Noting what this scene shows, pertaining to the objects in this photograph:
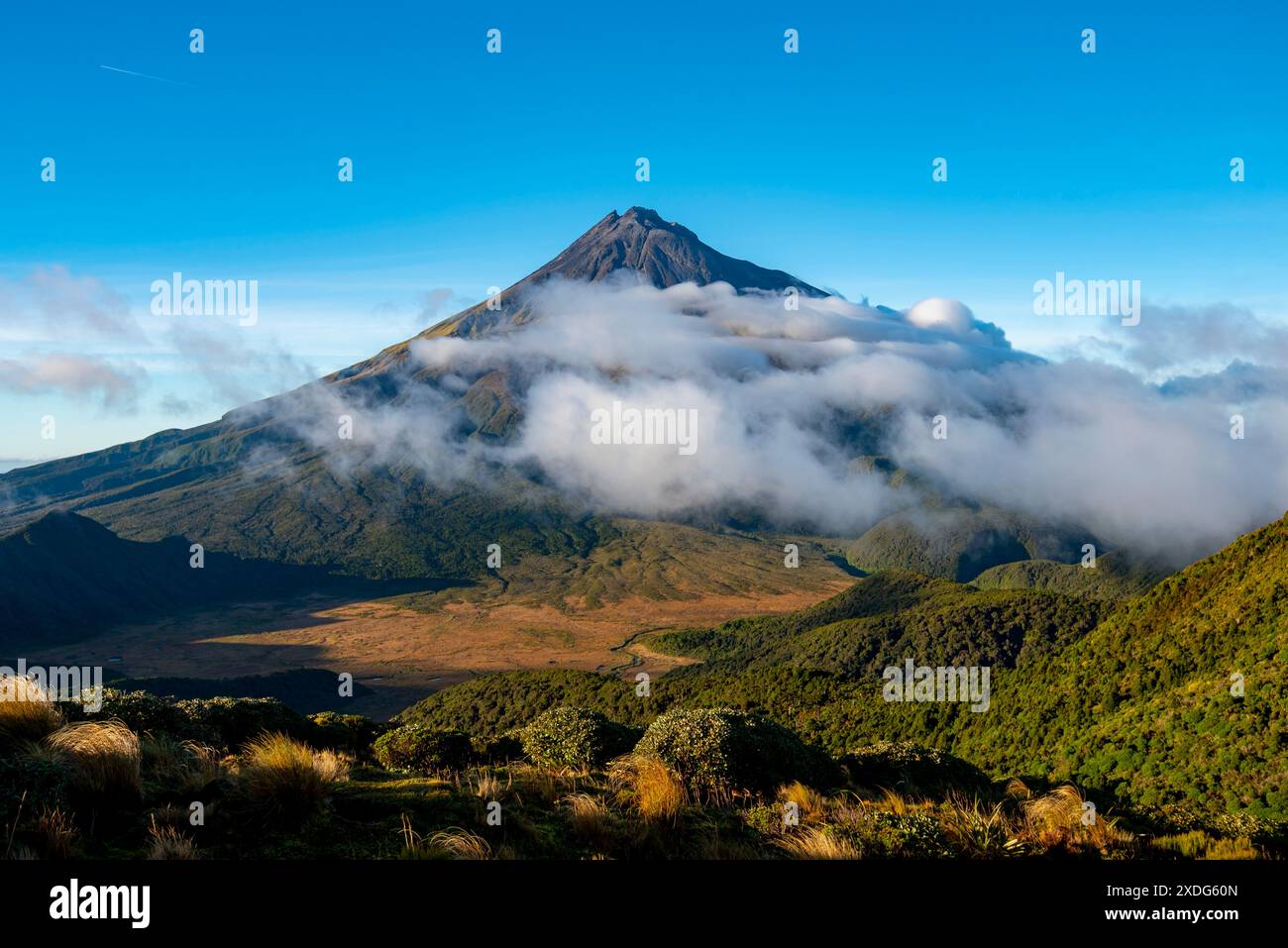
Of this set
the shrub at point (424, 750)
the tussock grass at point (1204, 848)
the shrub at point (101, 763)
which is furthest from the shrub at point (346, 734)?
the tussock grass at point (1204, 848)

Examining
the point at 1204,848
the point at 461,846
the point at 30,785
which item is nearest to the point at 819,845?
the point at 461,846

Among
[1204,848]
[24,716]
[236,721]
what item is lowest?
[236,721]

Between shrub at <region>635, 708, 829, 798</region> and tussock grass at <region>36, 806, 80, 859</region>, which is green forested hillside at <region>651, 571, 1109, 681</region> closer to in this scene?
shrub at <region>635, 708, 829, 798</region>

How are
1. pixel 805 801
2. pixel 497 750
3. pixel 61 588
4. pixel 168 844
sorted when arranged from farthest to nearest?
1. pixel 61 588
2. pixel 497 750
3. pixel 805 801
4. pixel 168 844

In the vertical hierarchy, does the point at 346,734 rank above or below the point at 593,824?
below

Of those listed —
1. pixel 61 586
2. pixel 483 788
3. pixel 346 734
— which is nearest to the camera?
pixel 483 788

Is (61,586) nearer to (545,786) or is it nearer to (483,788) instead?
(545,786)
